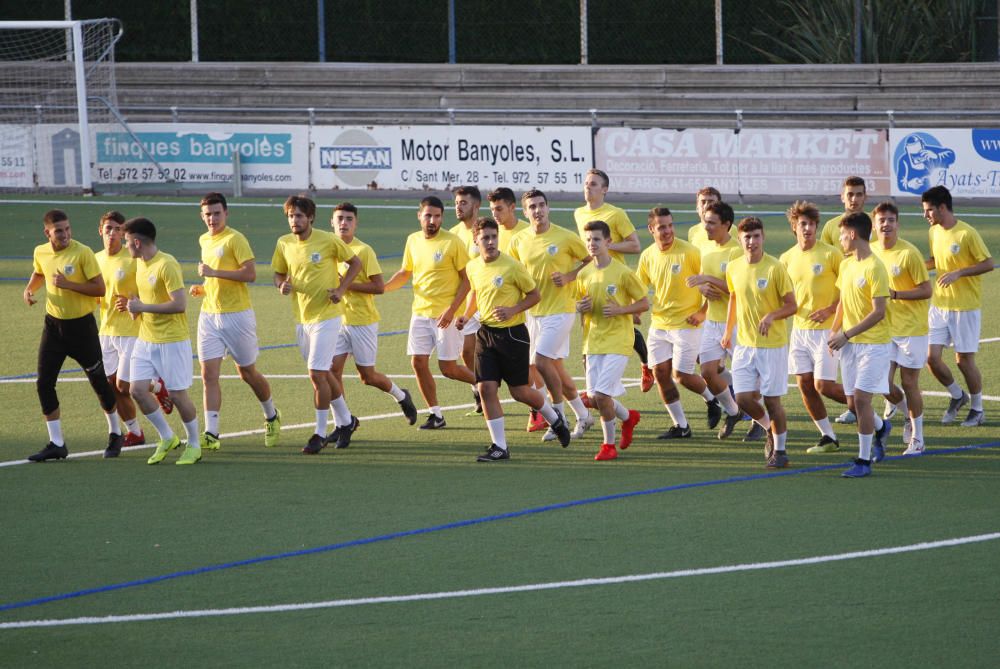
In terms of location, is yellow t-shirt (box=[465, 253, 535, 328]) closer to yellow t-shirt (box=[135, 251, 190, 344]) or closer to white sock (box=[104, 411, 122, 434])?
yellow t-shirt (box=[135, 251, 190, 344])

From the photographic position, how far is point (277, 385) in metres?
15.6

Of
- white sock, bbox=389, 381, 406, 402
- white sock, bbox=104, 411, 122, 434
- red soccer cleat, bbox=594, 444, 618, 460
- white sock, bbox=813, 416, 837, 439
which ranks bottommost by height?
red soccer cleat, bbox=594, 444, 618, 460

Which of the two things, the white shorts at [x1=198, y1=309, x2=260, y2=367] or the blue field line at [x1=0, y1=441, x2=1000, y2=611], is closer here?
the blue field line at [x1=0, y1=441, x2=1000, y2=611]

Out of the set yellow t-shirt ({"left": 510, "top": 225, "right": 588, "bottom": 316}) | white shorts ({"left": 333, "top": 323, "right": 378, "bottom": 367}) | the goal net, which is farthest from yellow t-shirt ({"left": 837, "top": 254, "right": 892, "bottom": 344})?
the goal net

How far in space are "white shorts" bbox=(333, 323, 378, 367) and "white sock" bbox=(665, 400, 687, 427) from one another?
267cm

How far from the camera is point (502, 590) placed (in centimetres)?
864

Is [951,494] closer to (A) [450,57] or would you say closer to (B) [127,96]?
(A) [450,57]

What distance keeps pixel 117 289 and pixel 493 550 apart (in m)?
4.68

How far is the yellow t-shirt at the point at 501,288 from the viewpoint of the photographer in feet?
39.6

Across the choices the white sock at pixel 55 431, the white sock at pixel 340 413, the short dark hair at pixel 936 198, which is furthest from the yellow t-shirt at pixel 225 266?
the short dark hair at pixel 936 198

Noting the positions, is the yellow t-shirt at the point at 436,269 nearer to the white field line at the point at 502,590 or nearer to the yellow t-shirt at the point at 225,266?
the yellow t-shirt at the point at 225,266

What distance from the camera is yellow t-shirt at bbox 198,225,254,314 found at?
12.6 meters

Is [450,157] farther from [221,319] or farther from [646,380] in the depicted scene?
[221,319]

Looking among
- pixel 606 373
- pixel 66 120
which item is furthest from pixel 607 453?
pixel 66 120
